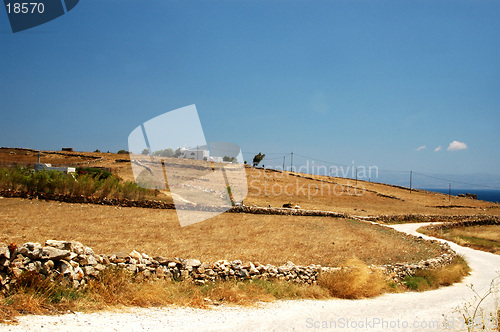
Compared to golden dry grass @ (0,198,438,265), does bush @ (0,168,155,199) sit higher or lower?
higher

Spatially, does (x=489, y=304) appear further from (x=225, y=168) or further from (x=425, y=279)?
(x=225, y=168)

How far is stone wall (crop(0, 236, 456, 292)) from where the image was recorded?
6.11 meters

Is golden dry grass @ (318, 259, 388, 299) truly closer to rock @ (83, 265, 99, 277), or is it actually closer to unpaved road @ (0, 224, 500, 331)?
unpaved road @ (0, 224, 500, 331)

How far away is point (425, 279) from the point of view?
12203 millimetres

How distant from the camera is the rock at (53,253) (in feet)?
20.9

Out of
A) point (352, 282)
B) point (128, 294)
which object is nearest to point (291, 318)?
point (352, 282)

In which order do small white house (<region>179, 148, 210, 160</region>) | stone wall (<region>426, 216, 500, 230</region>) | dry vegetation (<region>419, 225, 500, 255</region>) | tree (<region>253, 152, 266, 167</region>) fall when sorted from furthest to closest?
tree (<region>253, 152, 266, 167</region>), small white house (<region>179, 148, 210, 160</region>), stone wall (<region>426, 216, 500, 230</region>), dry vegetation (<region>419, 225, 500, 255</region>)

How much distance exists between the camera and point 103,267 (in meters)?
6.98

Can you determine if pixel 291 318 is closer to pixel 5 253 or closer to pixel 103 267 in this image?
pixel 103 267

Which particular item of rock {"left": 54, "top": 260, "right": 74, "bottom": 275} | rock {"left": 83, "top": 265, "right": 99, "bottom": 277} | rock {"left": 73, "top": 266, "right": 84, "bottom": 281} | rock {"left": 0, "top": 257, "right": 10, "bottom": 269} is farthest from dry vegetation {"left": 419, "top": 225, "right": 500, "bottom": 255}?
rock {"left": 0, "top": 257, "right": 10, "bottom": 269}

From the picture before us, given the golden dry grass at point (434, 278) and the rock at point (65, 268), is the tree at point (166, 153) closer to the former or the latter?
the golden dry grass at point (434, 278)

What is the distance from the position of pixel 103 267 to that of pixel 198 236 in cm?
791

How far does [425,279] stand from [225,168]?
155 feet

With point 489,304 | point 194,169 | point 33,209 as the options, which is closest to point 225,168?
point 194,169
